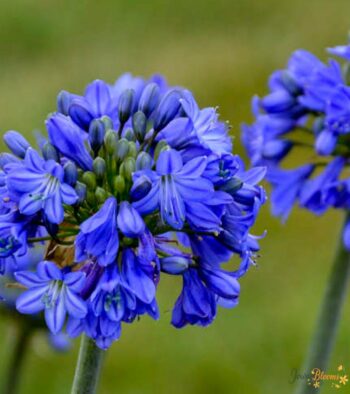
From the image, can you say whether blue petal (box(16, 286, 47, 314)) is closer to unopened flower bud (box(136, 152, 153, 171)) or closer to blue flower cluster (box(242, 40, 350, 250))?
unopened flower bud (box(136, 152, 153, 171))

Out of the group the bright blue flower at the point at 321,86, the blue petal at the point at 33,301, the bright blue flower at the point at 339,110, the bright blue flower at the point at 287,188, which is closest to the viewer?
the blue petal at the point at 33,301

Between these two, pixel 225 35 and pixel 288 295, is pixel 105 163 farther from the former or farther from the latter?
pixel 225 35

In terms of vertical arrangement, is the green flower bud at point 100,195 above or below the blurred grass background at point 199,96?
below

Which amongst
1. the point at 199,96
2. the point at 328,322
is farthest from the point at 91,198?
the point at 199,96

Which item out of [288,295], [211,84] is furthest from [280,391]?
[211,84]

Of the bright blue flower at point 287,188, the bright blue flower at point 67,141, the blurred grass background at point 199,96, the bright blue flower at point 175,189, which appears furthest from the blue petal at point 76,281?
the blurred grass background at point 199,96

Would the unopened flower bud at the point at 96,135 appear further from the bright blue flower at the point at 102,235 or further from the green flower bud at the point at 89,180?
the bright blue flower at the point at 102,235

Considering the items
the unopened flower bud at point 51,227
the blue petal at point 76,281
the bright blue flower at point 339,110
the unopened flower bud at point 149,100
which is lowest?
the blue petal at point 76,281
